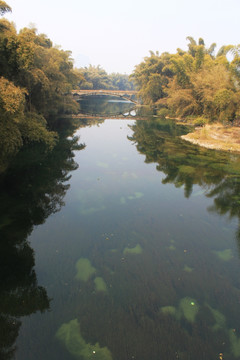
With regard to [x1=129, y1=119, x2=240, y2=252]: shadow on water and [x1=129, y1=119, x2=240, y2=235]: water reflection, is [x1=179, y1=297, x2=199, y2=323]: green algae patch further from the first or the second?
[x1=129, y1=119, x2=240, y2=235]: water reflection

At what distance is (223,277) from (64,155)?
63.1 feet

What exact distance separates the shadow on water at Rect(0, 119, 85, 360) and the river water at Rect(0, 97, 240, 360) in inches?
1.8

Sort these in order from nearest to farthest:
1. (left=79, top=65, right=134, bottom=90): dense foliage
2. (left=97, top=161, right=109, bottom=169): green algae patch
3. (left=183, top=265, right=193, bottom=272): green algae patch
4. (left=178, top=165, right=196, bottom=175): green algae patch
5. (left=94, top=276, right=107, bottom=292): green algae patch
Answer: (left=94, top=276, right=107, bottom=292): green algae patch → (left=183, top=265, right=193, bottom=272): green algae patch → (left=178, top=165, right=196, bottom=175): green algae patch → (left=97, top=161, right=109, bottom=169): green algae patch → (left=79, top=65, right=134, bottom=90): dense foliage

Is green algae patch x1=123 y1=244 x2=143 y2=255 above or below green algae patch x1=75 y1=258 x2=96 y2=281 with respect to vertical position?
above

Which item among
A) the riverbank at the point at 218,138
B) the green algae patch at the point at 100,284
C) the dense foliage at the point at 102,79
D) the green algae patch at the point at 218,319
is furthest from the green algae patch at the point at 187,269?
the dense foliage at the point at 102,79

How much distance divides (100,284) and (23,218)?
20.3ft

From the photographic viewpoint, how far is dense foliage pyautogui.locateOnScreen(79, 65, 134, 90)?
120 m

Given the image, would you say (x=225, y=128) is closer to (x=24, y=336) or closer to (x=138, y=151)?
(x=138, y=151)

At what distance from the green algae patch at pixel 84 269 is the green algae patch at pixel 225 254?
18.6 feet

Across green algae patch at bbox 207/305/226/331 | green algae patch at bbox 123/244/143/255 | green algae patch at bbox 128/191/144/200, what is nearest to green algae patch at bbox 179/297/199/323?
green algae patch at bbox 207/305/226/331

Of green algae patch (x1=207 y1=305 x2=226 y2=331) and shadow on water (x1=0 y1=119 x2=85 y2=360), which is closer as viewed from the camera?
green algae patch (x1=207 y1=305 x2=226 y2=331)

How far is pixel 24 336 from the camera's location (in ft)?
22.3

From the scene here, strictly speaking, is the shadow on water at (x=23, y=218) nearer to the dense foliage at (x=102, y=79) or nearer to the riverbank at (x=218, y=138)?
the riverbank at (x=218, y=138)

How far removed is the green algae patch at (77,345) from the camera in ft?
20.9
